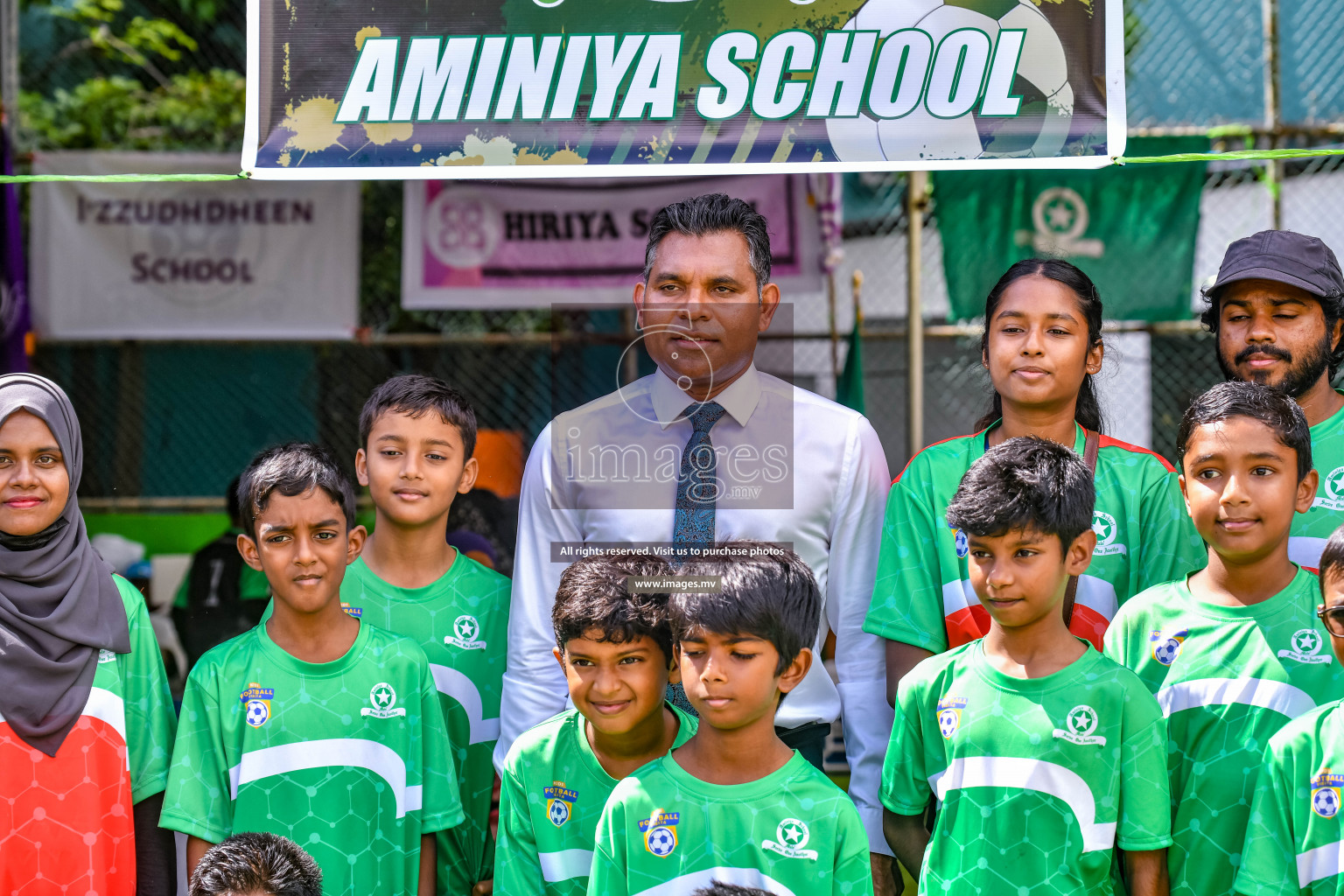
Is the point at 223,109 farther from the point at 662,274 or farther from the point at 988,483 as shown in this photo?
the point at 988,483

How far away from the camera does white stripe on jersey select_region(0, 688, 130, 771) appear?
2.74 meters

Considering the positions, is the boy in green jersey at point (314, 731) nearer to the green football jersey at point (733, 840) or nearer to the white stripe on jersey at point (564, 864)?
the white stripe on jersey at point (564, 864)

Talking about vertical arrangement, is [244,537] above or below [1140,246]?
below

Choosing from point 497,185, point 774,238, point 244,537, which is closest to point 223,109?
point 497,185

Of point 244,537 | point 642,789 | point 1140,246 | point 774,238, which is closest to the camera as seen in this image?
point 642,789

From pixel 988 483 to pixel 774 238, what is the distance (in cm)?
419

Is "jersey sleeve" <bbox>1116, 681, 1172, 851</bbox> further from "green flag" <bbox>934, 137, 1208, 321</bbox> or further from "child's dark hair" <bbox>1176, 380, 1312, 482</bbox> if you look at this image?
"green flag" <bbox>934, 137, 1208, 321</bbox>

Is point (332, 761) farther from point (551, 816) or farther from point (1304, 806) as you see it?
point (1304, 806)

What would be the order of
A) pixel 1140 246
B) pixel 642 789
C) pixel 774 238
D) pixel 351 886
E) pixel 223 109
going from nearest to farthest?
1. pixel 642 789
2. pixel 351 886
3. pixel 1140 246
4. pixel 774 238
5. pixel 223 109

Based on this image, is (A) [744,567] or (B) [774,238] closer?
(A) [744,567]

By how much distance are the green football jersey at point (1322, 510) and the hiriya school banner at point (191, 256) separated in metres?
4.91

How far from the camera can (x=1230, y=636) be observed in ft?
8.27

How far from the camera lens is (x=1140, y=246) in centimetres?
592

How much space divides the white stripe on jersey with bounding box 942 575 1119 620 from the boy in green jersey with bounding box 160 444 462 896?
123 cm
